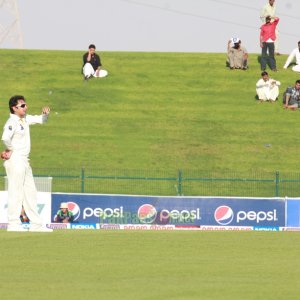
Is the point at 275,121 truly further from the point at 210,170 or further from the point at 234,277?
the point at 234,277

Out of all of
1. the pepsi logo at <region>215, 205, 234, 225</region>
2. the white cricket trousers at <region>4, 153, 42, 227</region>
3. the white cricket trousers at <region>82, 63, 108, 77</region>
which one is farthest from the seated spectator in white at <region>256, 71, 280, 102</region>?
the white cricket trousers at <region>4, 153, 42, 227</region>

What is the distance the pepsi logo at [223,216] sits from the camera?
97.4ft

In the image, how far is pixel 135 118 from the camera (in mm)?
40281

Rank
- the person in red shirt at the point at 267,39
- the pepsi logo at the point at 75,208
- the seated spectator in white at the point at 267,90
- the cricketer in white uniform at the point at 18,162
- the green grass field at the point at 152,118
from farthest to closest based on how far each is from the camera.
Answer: the person in red shirt at the point at 267,39, the seated spectator in white at the point at 267,90, the green grass field at the point at 152,118, the pepsi logo at the point at 75,208, the cricketer in white uniform at the point at 18,162

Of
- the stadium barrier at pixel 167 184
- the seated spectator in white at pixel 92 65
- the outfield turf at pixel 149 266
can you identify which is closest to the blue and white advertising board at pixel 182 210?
the stadium barrier at pixel 167 184

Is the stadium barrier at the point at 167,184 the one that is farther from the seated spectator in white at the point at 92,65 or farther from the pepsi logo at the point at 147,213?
the seated spectator in white at the point at 92,65

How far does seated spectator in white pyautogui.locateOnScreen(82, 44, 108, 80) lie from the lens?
4003 cm

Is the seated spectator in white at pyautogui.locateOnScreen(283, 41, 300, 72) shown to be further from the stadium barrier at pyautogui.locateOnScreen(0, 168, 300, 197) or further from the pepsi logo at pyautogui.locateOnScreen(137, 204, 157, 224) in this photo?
the pepsi logo at pyautogui.locateOnScreen(137, 204, 157, 224)

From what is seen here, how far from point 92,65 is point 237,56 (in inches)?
223

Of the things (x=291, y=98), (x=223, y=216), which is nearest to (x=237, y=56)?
(x=291, y=98)

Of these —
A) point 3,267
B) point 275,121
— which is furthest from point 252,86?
point 3,267

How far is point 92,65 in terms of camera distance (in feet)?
136

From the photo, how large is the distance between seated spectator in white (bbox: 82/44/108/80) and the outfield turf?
26061 mm

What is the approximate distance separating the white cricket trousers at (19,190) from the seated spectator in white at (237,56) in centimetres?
2676
